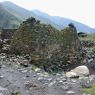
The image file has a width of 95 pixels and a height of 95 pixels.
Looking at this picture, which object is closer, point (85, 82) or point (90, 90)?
point (90, 90)

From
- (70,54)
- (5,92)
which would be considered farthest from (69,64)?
(5,92)

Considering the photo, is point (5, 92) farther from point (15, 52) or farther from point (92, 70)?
point (92, 70)

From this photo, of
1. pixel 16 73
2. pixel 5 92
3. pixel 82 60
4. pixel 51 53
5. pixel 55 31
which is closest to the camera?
pixel 5 92

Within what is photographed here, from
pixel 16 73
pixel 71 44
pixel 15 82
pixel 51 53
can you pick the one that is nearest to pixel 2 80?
pixel 15 82

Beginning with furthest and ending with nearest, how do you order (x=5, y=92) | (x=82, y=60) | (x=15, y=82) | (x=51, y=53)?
(x=82, y=60)
(x=51, y=53)
(x=15, y=82)
(x=5, y=92)

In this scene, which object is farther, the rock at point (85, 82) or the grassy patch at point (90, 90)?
the rock at point (85, 82)

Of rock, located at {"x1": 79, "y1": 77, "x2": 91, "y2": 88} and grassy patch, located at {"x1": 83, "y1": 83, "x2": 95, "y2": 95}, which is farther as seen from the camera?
Result: rock, located at {"x1": 79, "y1": 77, "x2": 91, "y2": 88}

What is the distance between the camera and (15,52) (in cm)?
2595

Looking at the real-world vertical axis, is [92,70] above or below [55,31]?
below

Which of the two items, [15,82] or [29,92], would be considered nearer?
[29,92]

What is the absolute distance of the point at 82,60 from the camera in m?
29.5

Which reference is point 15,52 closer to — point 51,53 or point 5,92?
point 51,53

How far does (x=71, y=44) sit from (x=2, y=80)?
11658 mm

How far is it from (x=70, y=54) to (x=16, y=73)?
28.2ft
